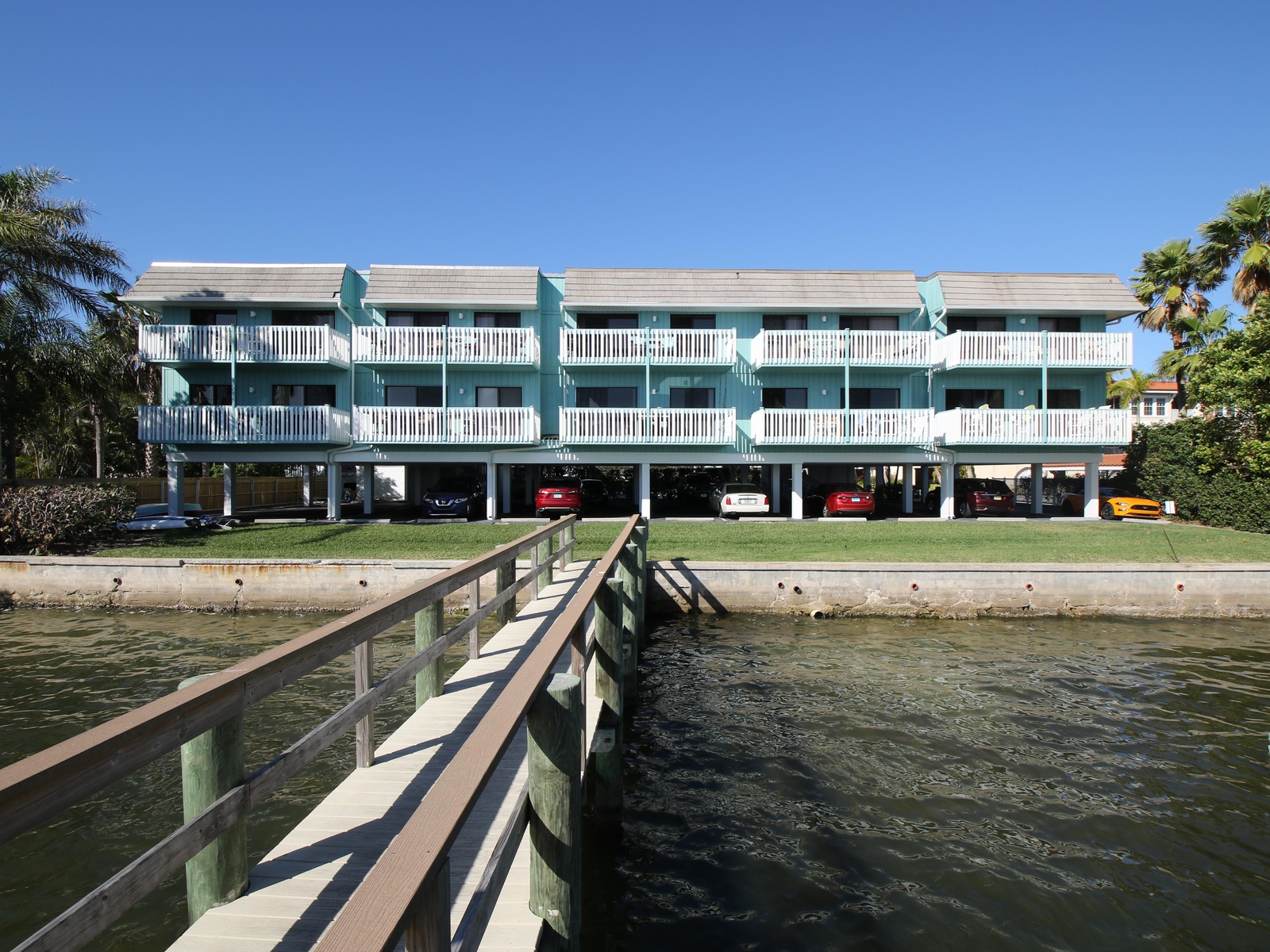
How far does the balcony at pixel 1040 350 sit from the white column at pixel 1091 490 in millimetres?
3654

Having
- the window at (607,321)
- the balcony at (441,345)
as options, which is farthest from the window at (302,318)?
the window at (607,321)

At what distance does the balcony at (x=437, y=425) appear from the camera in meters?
25.5

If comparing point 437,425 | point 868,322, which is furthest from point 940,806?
point 868,322

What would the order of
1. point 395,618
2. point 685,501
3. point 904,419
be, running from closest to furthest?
point 395,618, point 904,419, point 685,501

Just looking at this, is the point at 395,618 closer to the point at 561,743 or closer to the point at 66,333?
the point at 561,743

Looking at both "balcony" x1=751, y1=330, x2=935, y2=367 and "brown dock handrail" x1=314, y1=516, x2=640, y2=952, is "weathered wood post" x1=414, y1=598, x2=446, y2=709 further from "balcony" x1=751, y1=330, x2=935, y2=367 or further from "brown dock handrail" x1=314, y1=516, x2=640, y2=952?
"balcony" x1=751, y1=330, x2=935, y2=367

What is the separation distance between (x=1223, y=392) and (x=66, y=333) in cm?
3785

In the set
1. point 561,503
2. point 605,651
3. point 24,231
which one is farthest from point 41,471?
point 605,651

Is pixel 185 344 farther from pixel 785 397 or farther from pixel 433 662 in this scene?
pixel 433 662

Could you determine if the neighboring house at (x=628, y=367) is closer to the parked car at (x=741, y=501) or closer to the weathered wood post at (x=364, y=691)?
the parked car at (x=741, y=501)

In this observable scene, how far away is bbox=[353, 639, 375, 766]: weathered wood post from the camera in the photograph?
17.2 feet

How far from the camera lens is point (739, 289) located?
1105 inches

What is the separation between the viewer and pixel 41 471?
44.6 m

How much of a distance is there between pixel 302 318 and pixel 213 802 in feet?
89.0
